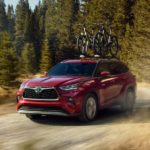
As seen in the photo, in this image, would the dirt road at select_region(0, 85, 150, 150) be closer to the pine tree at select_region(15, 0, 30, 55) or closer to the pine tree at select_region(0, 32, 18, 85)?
the pine tree at select_region(0, 32, 18, 85)

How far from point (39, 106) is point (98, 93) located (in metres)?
1.87

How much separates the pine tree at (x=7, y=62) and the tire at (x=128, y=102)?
73.1ft

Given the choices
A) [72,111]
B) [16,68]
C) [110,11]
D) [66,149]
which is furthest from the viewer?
[110,11]

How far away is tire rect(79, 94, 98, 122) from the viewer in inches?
499

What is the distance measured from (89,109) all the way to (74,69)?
5.54ft

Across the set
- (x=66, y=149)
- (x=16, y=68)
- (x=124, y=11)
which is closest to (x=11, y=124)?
(x=66, y=149)

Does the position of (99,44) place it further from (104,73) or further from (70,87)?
(70,87)

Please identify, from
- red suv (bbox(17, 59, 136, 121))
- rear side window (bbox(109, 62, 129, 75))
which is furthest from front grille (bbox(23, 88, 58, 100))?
rear side window (bbox(109, 62, 129, 75))

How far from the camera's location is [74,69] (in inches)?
555

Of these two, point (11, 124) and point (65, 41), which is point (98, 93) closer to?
point (11, 124)

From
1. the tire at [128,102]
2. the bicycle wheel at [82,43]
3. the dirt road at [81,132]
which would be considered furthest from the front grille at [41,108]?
the bicycle wheel at [82,43]

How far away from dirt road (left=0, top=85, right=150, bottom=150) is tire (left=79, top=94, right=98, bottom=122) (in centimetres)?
20

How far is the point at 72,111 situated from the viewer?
12.4 metres

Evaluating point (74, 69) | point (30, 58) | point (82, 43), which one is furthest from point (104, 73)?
point (30, 58)
